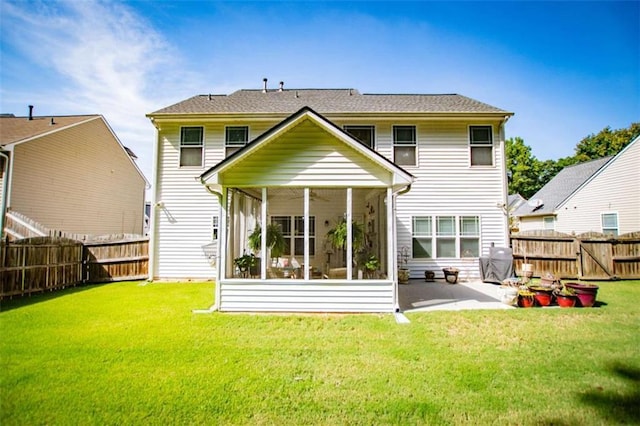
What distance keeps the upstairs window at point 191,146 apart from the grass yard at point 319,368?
6208mm

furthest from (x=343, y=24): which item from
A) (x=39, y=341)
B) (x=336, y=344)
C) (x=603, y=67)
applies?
(x=603, y=67)

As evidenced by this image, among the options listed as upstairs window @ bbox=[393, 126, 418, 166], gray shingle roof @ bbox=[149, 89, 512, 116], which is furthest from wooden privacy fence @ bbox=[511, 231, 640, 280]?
upstairs window @ bbox=[393, 126, 418, 166]

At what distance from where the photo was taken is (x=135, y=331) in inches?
217

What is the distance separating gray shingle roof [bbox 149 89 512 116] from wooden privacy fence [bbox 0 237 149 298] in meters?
5.26

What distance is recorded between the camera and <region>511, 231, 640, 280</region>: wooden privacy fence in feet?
35.3

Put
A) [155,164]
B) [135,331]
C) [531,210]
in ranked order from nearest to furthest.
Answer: [135,331] → [155,164] → [531,210]

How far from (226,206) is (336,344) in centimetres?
398

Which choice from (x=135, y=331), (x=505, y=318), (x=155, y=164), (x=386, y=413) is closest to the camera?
(x=386, y=413)

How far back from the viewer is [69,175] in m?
14.5

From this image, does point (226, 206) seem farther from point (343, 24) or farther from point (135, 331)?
point (343, 24)

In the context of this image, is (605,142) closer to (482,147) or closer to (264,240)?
(482,147)

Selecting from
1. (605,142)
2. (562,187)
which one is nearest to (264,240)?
(562,187)

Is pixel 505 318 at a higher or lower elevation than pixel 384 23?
lower

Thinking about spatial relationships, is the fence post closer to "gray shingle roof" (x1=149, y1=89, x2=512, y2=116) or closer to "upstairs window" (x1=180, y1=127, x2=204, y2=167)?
"gray shingle roof" (x1=149, y1=89, x2=512, y2=116)
